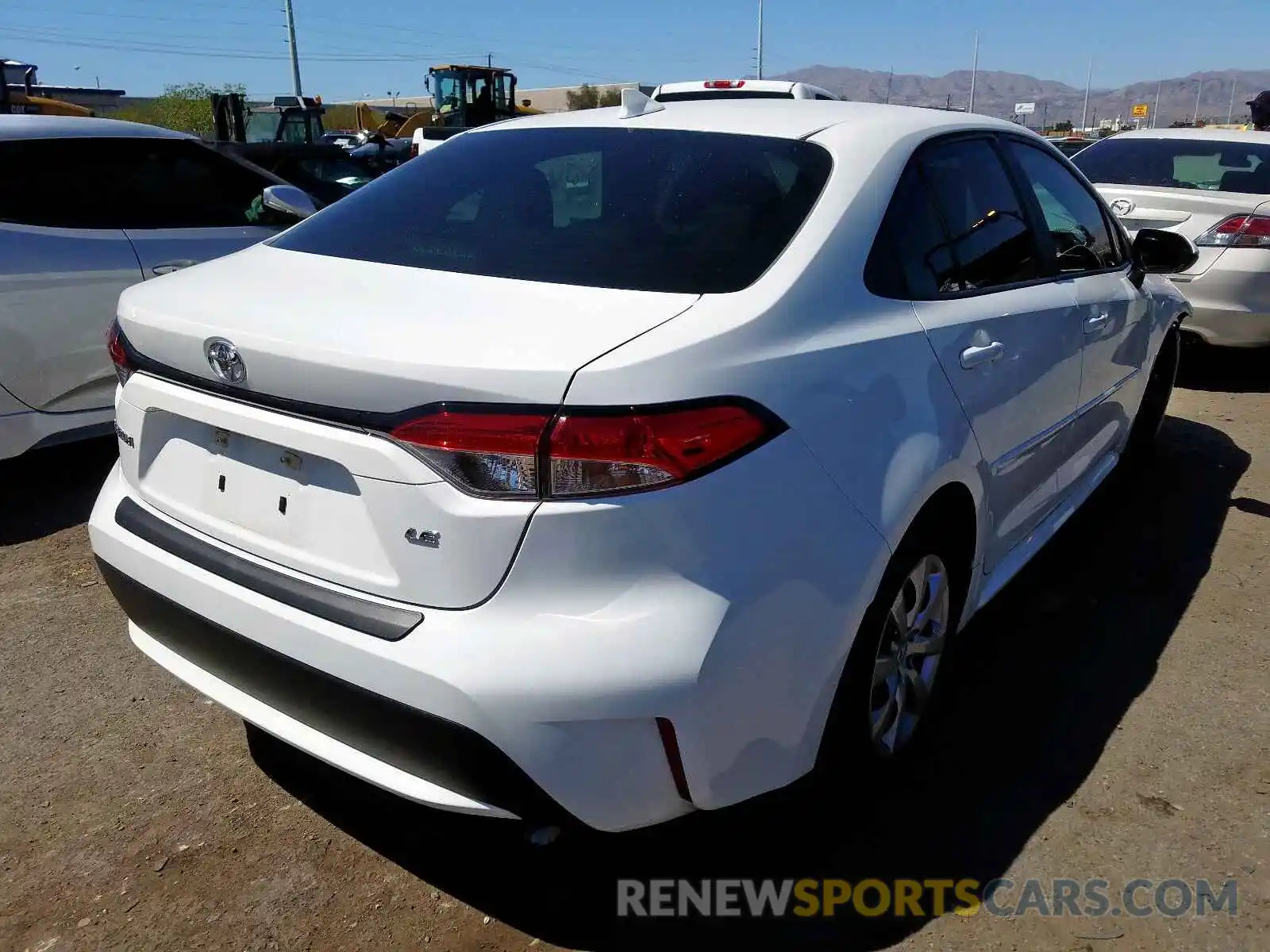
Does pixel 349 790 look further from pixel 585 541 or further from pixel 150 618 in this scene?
pixel 585 541

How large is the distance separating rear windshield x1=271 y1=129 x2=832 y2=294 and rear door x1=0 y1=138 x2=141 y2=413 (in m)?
2.04

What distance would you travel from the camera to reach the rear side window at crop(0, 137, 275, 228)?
428 centimetres

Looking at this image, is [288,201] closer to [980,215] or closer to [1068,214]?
[980,215]

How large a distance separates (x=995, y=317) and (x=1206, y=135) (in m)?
5.80

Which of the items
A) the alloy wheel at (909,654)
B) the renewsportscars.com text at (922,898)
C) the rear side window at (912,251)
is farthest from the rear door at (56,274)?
the alloy wheel at (909,654)

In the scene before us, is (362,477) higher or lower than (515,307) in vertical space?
lower

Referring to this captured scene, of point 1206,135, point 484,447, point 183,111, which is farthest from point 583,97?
point 484,447

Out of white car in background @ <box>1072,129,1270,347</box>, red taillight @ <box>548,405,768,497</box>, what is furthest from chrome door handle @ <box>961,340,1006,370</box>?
white car in background @ <box>1072,129,1270,347</box>

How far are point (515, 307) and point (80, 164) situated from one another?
3.50 m

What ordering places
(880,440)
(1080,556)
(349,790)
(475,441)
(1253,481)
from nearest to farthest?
(475,441) → (880,440) → (349,790) → (1080,556) → (1253,481)

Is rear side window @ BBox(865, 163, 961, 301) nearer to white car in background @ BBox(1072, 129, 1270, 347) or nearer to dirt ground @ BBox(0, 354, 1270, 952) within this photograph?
dirt ground @ BBox(0, 354, 1270, 952)

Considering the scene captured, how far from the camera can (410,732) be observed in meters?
1.83

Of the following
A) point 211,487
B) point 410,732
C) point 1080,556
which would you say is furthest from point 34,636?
point 1080,556

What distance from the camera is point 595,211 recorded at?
238 centimetres
